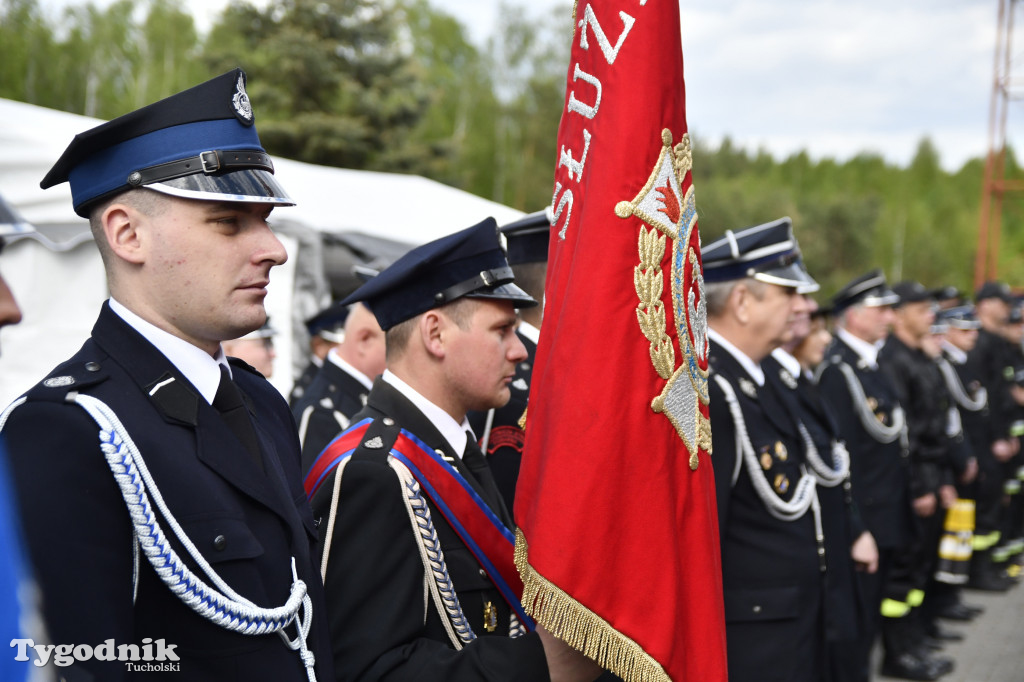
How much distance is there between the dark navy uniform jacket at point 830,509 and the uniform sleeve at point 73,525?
2763mm

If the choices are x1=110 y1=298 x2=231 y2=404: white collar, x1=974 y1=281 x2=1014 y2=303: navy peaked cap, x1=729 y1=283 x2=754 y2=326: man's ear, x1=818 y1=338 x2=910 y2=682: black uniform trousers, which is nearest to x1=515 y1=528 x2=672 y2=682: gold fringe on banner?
x1=110 y1=298 x2=231 y2=404: white collar

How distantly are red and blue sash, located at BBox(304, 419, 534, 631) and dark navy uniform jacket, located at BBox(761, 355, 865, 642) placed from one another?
1.72 meters

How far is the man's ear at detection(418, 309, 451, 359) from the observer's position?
8.17 feet

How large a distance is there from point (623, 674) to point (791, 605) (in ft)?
5.68

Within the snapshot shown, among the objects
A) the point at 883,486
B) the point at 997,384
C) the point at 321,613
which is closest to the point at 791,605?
the point at 321,613

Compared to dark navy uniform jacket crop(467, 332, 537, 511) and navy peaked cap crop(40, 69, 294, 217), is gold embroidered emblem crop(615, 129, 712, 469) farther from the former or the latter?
dark navy uniform jacket crop(467, 332, 537, 511)

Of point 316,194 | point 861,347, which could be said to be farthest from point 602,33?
point 316,194

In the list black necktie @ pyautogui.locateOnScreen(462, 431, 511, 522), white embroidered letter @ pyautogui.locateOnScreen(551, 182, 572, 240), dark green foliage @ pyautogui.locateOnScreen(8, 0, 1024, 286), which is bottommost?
black necktie @ pyautogui.locateOnScreen(462, 431, 511, 522)

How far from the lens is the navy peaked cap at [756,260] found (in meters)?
3.70

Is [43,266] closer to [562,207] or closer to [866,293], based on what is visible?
[562,207]

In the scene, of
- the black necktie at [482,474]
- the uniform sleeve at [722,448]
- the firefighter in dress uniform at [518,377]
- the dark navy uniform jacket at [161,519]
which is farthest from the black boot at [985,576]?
the dark navy uniform jacket at [161,519]

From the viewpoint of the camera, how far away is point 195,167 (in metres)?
1.66

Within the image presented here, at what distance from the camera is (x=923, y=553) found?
693 cm

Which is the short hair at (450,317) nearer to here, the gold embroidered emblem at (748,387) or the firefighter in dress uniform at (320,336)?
the gold embroidered emblem at (748,387)
